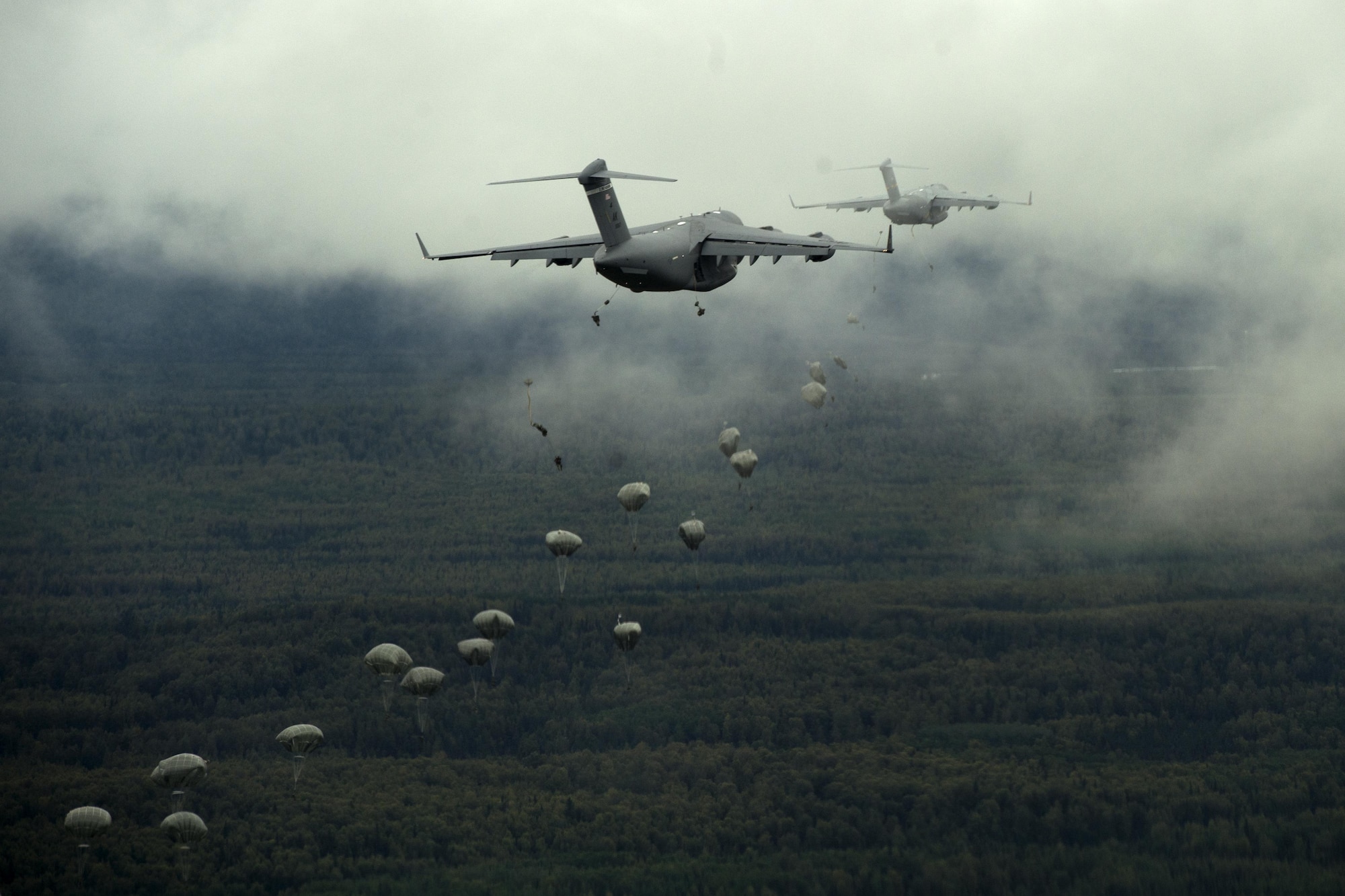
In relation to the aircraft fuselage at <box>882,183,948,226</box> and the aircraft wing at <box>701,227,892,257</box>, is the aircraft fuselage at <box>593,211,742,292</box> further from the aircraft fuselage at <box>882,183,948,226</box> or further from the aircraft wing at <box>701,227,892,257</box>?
the aircraft fuselage at <box>882,183,948,226</box>

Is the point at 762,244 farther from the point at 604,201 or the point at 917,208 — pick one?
the point at 917,208

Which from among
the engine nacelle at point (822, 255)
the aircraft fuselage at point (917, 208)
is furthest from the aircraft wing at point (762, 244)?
the aircraft fuselage at point (917, 208)

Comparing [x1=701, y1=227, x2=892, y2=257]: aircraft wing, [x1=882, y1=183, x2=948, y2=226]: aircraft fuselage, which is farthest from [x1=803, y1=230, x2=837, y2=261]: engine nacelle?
[x1=882, y1=183, x2=948, y2=226]: aircraft fuselage

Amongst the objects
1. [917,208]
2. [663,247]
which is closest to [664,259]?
[663,247]

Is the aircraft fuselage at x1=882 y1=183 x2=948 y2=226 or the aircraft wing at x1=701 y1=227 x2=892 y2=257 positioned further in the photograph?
the aircraft fuselage at x1=882 y1=183 x2=948 y2=226

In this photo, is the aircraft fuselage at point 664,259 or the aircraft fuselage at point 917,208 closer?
the aircraft fuselage at point 664,259

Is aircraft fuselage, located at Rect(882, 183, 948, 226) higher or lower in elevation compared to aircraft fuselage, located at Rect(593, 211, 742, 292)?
higher

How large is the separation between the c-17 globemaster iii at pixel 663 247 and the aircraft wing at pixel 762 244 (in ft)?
0.17

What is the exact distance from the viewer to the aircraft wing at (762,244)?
379ft

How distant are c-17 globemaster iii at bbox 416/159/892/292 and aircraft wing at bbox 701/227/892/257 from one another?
5cm

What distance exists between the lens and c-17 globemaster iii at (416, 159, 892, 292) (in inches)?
4407

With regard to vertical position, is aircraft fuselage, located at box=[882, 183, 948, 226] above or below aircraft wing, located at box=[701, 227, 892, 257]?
above

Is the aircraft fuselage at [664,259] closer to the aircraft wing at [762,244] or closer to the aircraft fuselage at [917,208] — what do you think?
the aircraft wing at [762,244]

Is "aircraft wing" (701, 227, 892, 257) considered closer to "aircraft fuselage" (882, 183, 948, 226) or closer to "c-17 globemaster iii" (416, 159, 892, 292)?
"c-17 globemaster iii" (416, 159, 892, 292)
